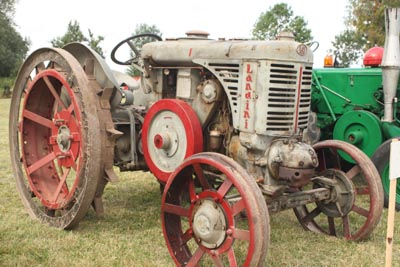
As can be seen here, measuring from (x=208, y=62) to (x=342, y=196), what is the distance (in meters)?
1.51

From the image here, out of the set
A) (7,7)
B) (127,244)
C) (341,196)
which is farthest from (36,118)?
(7,7)

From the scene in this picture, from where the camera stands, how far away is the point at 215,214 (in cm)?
287

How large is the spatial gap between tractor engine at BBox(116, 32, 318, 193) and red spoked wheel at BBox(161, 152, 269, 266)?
31 centimetres

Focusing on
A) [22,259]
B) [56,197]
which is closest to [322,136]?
[56,197]

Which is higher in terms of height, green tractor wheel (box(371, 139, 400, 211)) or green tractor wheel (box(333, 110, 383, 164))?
green tractor wheel (box(333, 110, 383, 164))

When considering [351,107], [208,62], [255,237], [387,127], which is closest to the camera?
[255,237]

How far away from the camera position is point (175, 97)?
12.7ft

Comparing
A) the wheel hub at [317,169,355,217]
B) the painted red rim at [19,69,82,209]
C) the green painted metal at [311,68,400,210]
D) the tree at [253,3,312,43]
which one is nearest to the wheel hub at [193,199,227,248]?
the painted red rim at [19,69,82,209]

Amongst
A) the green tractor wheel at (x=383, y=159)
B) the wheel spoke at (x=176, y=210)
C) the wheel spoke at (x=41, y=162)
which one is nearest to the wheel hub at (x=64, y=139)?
the wheel spoke at (x=41, y=162)

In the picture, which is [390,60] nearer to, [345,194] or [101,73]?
[345,194]

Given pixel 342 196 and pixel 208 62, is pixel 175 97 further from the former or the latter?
pixel 342 196

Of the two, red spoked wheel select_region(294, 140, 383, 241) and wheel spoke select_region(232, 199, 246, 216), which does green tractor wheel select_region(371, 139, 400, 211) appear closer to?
red spoked wheel select_region(294, 140, 383, 241)

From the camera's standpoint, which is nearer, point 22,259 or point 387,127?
point 22,259

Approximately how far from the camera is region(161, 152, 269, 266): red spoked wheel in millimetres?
2635
